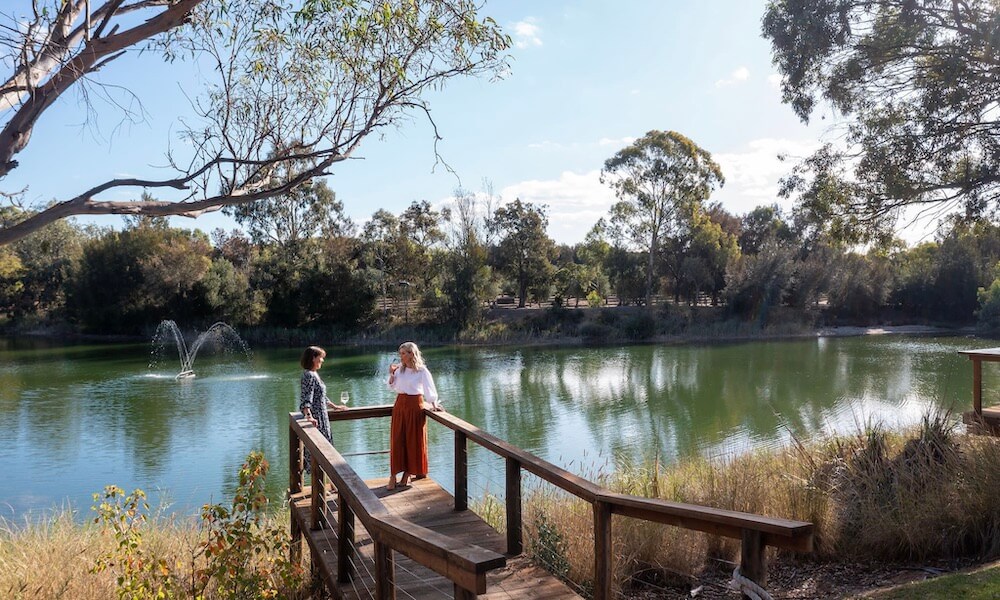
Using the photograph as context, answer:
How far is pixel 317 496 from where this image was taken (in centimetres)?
475

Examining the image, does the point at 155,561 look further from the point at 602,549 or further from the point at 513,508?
the point at 602,549

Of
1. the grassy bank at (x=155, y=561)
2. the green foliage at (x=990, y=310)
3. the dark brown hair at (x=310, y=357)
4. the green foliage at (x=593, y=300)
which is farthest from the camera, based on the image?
the green foliage at (x=593, y=300)

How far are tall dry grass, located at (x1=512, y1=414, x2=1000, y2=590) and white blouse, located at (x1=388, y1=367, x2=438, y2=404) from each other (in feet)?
3.90

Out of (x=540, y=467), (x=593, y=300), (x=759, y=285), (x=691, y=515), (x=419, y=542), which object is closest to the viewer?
(x=419, y=542)

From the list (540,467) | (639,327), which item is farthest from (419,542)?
(639,327)

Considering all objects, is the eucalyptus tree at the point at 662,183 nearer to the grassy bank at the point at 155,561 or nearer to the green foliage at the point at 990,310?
the green foliage at the point at 990,310

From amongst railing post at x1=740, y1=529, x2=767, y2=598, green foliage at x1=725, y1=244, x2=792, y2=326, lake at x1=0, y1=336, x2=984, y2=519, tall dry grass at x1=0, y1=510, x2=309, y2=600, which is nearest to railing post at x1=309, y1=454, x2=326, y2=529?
tall dry grass at x1=0, y1=510, x2=309, y2=600

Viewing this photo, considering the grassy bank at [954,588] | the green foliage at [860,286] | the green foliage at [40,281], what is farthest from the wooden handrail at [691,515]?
the green foliage at [40,281]

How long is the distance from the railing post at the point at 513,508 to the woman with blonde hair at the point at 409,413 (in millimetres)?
1484

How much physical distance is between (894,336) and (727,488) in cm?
3259

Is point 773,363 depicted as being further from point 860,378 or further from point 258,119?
point 258,119

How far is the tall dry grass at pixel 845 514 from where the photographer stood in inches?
194

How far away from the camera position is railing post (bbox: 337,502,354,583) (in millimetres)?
3654

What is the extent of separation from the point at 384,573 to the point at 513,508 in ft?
4.55
